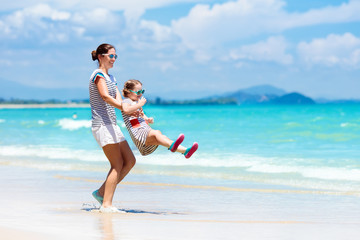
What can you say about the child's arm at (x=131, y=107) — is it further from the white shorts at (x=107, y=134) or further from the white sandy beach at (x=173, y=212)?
the white sandy beach at (x=173, y=212)

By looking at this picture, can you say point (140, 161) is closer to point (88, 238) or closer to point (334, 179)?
point (334, 179)

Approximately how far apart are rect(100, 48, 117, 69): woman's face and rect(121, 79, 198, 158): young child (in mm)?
258

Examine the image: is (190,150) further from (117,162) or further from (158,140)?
(117,162)

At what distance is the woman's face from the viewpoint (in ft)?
19.3

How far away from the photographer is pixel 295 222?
5.75 meters

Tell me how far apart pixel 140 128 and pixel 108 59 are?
786mm

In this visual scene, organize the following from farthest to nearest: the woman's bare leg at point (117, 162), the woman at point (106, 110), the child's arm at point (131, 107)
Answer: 1. the woman's bare leg at point (117, 162)
2. the woman at point (106, 110)
3. the child's arm at point (131, 107)

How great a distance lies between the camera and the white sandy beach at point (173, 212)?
4.98 meters

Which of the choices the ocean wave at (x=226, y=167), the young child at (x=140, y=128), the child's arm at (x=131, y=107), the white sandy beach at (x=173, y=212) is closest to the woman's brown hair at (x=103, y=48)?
the young child at (x=140, y=128)

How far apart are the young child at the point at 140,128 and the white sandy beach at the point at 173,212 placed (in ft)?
2.39

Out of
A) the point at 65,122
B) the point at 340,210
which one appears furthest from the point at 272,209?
the point at 65,122

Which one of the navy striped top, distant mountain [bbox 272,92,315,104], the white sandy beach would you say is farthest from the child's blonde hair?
distant mountain [bbox 272,92,315,104]

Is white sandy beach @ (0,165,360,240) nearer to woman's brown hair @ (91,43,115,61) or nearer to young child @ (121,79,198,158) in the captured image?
young child @ (121,79,198,158)

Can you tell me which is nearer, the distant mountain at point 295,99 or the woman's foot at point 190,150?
the woman's foot at point 190,150
